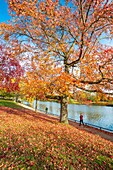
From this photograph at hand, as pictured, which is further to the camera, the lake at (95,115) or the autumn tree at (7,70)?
the lake at (95,115)

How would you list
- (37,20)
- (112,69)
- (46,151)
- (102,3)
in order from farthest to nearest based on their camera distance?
(37,20), (112,69), (102,3), (46,151)

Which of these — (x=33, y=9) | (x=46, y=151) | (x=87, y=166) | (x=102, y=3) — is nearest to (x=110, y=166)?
(x=87, y=166)

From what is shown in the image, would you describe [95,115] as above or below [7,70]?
below

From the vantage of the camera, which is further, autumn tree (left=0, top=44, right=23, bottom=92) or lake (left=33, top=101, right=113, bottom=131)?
lake (left=33, top=101, right=113, bottom=131)

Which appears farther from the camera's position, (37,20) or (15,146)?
(37,20)

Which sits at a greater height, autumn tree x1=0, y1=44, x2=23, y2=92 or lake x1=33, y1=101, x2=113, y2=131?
autumn tree x1=0, y1=44, x2=23, y2=92

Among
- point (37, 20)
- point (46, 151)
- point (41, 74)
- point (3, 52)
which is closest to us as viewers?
point (46, 151)

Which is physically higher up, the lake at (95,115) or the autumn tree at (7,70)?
the autumn tree at (7,70)

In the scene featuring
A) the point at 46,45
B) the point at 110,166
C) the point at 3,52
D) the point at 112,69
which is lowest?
the point at 110,166

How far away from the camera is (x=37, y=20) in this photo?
1216 cm

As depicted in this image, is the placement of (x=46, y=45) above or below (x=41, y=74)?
above

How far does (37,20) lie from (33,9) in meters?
1.14

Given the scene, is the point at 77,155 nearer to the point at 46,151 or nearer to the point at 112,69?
the point at 46,151

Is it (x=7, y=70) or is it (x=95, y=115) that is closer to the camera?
(x=7, y=70)
